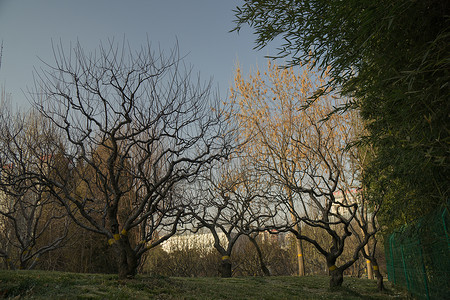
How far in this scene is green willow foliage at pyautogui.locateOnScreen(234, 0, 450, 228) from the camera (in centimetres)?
312

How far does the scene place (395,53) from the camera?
3707 millimetres

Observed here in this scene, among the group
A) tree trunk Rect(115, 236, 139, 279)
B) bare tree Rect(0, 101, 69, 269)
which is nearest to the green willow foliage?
tree trunk Rect(115, 236, 139, 279)

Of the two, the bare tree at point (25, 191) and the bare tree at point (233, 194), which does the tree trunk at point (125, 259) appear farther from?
the bare tree at point (233, 194)

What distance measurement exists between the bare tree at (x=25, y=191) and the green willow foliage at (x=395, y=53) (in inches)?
282

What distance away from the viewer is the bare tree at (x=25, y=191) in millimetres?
9998

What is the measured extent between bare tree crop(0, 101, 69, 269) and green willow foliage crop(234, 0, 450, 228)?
716 centimetres

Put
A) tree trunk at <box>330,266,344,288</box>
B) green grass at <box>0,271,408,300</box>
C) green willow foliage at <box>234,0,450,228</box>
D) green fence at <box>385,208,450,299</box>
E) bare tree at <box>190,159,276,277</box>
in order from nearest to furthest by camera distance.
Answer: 1. green willow foliage at <box>234,0,450,228</box>
2. green fence at <box>385,208,450,299</box>
3. green grass at <box>0,271,408,300</box>
4. tree trunk at <box>330,266,344,288</box>
5. bare tree at <box>190,159,276,277</box>

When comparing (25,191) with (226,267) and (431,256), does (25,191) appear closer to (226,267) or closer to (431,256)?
(226,267)

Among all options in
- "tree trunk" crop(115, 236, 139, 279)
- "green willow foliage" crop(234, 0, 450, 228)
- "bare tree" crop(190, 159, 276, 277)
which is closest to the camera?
"green willow foliage" crop(234, 0, 450, 228)

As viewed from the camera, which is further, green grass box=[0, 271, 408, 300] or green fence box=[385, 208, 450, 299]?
green grass box=[0, 271, 408, 300]

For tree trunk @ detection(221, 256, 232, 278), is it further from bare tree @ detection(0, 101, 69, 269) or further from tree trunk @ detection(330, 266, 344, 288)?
bare tree @ detection(0, 101, 69, 269)

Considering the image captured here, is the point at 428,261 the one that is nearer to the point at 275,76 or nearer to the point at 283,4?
the point at 283,4

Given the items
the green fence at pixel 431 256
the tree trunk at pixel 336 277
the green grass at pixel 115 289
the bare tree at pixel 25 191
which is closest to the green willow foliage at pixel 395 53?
the green fence at pixel 431 256

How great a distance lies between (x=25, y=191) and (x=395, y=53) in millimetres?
10069
